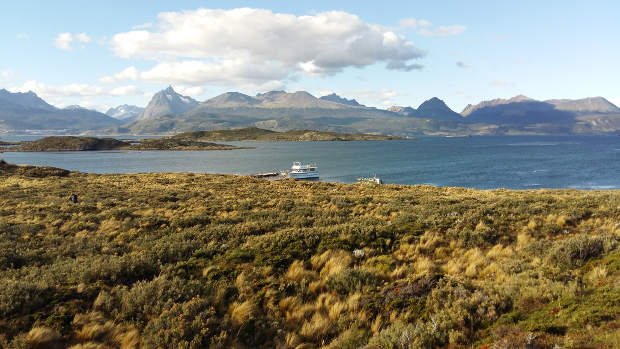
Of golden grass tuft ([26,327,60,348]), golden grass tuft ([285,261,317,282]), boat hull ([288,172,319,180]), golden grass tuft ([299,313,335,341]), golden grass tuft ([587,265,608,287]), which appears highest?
golden grass tuft ([587,265,608,287])

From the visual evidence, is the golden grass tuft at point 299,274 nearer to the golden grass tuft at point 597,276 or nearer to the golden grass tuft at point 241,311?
the golden grass tuft at point 241,311

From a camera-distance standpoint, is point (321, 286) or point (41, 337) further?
point (321, 286)

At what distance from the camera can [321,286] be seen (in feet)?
31.2

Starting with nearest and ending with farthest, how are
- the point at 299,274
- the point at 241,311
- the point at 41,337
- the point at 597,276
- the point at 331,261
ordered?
the point at 41,337 → the point at 241,311 → the point at 597,276 → the point at 299,274 → the point at 331,261

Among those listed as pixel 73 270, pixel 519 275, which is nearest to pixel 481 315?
pixel 519 275

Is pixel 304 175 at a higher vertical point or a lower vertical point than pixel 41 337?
lower

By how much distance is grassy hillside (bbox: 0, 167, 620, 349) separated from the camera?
21.9ft

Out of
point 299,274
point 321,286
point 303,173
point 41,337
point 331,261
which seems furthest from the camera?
point 303,173

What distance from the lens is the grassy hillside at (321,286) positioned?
666 cm

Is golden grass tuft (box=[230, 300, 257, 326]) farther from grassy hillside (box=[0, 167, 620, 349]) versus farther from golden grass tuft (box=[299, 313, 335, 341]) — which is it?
golden grass tuft (box=[299, 313, 335, 341])

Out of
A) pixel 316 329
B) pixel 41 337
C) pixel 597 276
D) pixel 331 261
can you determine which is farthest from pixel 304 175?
pixel 41 337

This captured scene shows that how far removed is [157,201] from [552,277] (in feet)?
87.2

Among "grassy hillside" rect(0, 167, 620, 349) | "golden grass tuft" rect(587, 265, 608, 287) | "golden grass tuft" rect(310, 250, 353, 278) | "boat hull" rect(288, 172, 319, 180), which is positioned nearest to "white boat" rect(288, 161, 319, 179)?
"boat hull" rect(288, 172, 319, 180)

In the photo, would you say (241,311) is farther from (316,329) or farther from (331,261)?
(331,261)
